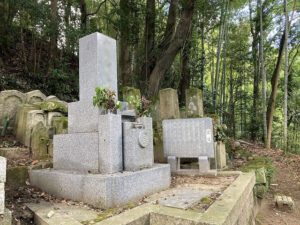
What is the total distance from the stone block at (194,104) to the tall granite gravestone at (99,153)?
2.01 metres

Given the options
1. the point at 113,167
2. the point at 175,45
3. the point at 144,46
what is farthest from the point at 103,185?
the point at 144,46

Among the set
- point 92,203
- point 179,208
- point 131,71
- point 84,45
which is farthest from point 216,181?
point 131,71

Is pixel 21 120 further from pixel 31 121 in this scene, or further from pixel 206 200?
pixel 206 200

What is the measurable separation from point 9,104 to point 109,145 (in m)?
3.95

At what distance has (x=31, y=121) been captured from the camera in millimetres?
4945

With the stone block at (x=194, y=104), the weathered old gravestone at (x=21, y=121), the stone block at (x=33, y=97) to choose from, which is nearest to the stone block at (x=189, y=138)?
the stone block at (x=194, y=104)

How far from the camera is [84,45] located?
12.6 ft

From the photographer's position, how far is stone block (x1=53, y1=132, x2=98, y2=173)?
3274mm

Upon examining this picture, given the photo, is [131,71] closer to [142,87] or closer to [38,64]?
[142,87]

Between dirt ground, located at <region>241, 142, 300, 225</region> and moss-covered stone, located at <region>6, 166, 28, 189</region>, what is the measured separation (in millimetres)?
4417

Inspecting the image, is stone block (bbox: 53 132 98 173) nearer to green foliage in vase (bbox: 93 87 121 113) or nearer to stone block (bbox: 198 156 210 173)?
green foliage in vase (bbox: 93 87 121 113)

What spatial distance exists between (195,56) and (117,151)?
28.0ft

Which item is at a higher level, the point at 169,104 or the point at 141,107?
the point at 169,104

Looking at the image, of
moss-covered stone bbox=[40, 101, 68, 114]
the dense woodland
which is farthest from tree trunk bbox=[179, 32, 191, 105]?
moss-covered stone bbox=[40, 101, 68, 114]
